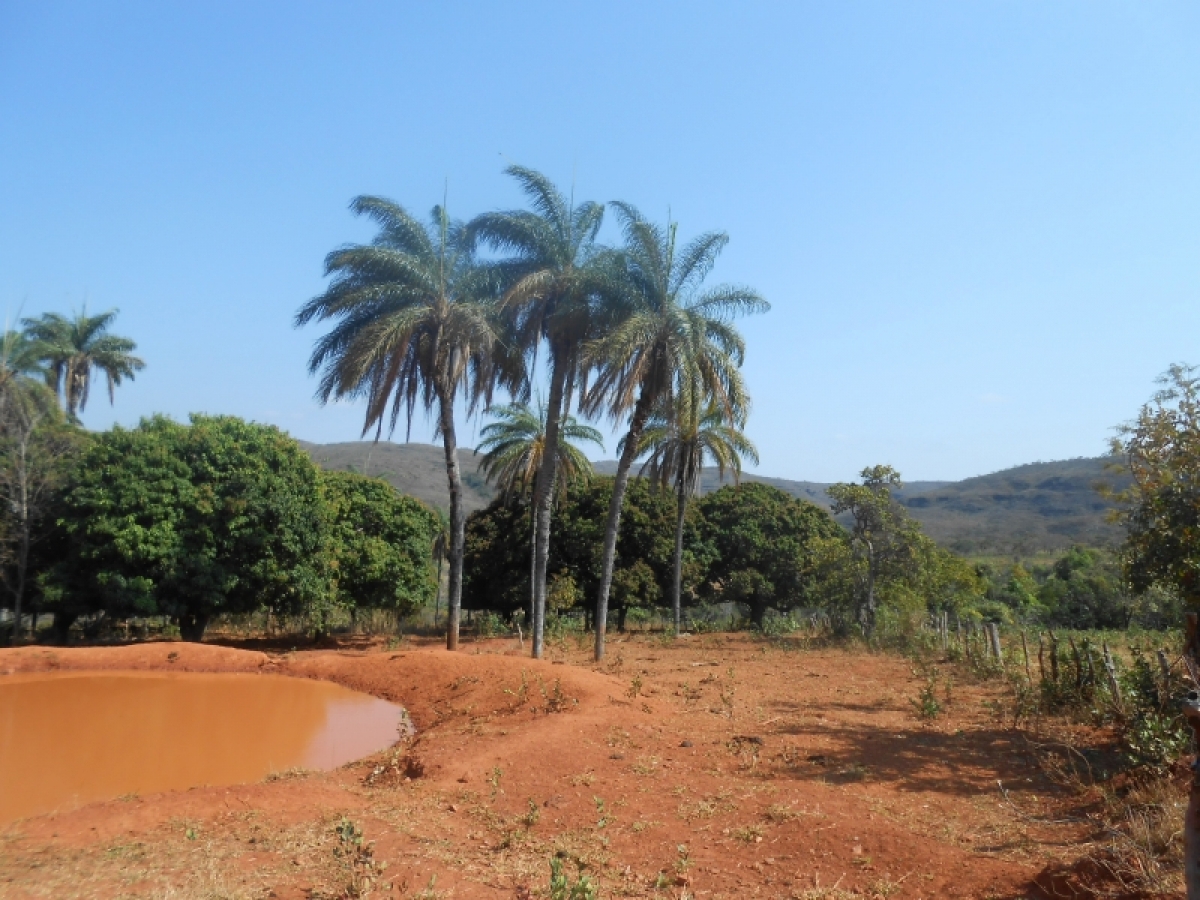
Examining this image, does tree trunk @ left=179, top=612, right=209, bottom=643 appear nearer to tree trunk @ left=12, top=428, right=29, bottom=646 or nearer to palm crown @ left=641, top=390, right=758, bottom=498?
tree trunk @ left=12, top=428, right=29, bottom=646

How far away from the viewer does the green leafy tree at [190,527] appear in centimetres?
2284

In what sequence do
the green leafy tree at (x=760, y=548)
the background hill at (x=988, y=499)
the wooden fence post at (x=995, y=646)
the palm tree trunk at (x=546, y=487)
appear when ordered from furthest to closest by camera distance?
the background hill at (x=988, y=499)
the green leafy tree at (x=760, y=548)
the palm tree trunk at (x=546, y=487)
the wooden fence post at (x=995, y=646)

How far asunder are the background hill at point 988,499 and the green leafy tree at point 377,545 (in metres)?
30.9

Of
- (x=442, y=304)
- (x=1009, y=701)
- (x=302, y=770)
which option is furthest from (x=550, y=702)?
(x=442, y=304)

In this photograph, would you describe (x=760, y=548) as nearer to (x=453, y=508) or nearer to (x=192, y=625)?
(x=453, y=508)

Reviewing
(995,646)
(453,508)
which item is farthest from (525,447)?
(995,646)

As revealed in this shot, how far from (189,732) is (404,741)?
4.00 m

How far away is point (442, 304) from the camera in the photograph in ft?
68.8

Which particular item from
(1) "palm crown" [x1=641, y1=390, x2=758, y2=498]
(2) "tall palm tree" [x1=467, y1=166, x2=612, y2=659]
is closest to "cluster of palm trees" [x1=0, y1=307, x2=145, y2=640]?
(2) "tall palm tree" [x1=467, y1=166, x2=612, y2=659]

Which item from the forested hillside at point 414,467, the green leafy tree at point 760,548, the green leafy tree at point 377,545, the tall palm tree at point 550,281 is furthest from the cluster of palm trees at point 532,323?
the forested hillside at point 414,467

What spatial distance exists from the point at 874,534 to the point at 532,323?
13.2m

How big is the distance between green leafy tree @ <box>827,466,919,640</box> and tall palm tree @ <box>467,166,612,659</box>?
10.8m

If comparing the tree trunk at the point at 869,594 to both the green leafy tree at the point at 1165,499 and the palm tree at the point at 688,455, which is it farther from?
the green leafy tree at the point at 1165,499

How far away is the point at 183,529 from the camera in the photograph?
926 inches
